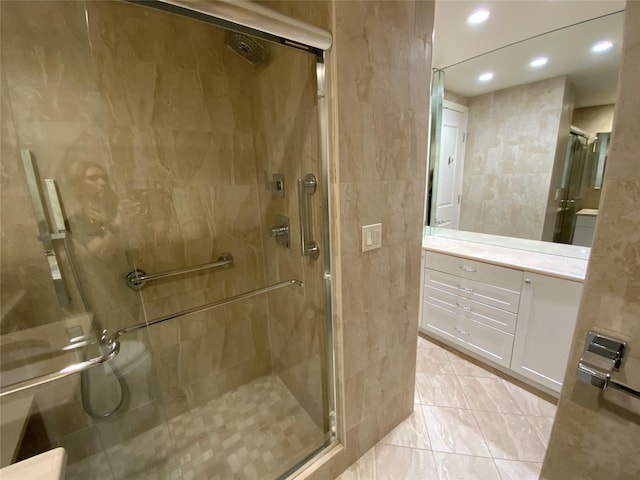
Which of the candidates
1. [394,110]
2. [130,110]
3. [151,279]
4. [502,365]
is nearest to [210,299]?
[151,279]

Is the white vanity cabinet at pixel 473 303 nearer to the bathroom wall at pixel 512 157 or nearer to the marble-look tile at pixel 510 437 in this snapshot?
the marble-look tile at pixel 510 437

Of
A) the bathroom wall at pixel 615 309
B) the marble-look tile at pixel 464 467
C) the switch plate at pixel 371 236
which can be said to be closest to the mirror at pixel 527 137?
the bathroom wall at pixel 615 309

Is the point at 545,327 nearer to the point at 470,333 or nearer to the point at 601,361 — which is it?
the point at 470,333

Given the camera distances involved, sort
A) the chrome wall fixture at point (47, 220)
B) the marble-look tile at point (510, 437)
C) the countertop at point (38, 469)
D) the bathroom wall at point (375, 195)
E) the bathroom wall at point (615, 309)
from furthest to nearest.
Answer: the marble-look tile at point (510, 437), the chrome wall fixture at point (47, 220), the bathroom wall at point (375, 195), the bathroom wall at point (615, 309), the countertop at point (38, 469)

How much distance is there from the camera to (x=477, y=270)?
185 cm

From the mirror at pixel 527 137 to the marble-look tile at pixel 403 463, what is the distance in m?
1.70

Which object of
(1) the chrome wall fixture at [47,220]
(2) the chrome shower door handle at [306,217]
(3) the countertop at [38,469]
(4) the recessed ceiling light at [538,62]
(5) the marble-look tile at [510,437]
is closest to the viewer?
(3) the countertop at [38,469]

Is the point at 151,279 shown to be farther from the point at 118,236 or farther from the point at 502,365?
the point at 502,365

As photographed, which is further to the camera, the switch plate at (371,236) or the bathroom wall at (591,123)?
the bathroom wall at (591,123)

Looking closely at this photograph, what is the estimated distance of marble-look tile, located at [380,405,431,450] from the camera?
4.72 feet

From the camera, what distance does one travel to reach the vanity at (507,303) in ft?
5.03

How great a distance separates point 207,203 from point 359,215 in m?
1.00

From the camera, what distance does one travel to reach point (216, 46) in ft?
4.74

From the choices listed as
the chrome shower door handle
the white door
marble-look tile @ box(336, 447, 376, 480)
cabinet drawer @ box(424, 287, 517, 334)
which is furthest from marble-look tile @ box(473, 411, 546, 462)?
the white door
